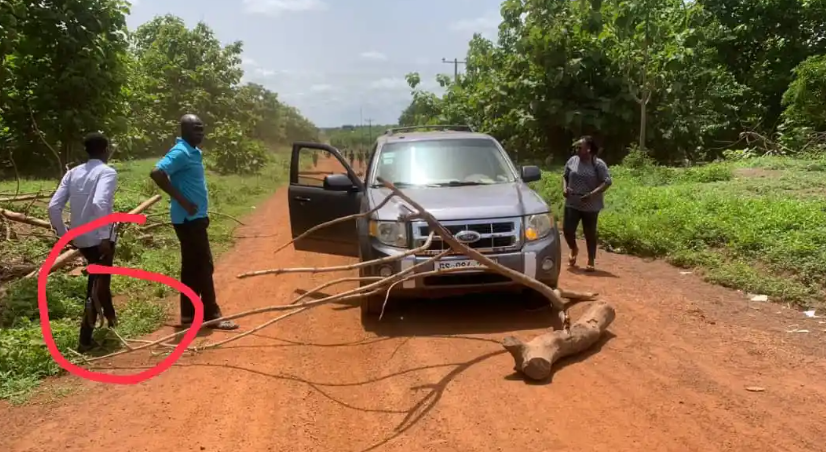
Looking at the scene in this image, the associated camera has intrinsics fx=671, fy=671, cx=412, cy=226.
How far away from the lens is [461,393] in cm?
436

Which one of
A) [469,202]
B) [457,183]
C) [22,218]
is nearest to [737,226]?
[457,183]

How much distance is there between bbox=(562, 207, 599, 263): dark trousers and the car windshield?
1429 millimetres

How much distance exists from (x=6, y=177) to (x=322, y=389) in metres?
15.0

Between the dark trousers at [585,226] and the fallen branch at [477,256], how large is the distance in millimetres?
2642

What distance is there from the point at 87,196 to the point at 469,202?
3.11 metres

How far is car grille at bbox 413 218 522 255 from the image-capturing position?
5684 mm

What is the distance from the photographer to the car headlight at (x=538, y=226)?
5840 mm

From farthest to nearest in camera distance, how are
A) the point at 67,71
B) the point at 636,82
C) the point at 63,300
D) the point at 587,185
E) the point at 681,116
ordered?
1. the point at 681,116
2. the point at 636,82
3. the point at 67,71
4. the point at 587,185
5. the point at 63,300

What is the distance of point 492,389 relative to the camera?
4.39 m

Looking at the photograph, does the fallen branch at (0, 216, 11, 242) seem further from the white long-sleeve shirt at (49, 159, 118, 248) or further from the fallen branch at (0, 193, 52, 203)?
the white long-sleeve shirt at (49, 159, 118, 248)

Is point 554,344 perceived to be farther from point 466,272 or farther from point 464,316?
point 464,316

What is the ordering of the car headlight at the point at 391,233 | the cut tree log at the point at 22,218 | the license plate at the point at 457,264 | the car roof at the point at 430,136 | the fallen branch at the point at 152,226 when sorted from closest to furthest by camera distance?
the license plate at the point at 457,264, the car headlight at the point at 391,233, the car roof at the point at 430,136, the cut tree log at the point at 22,218, the fallen branch at the point at 152,226

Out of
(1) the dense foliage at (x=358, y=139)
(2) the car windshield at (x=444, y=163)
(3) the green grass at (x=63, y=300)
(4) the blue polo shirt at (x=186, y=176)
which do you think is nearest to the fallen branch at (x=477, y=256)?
(2) the car windshield at (x=444, y=163)

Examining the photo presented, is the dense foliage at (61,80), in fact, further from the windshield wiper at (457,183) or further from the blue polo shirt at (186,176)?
the windshield wiper at (457,183)
